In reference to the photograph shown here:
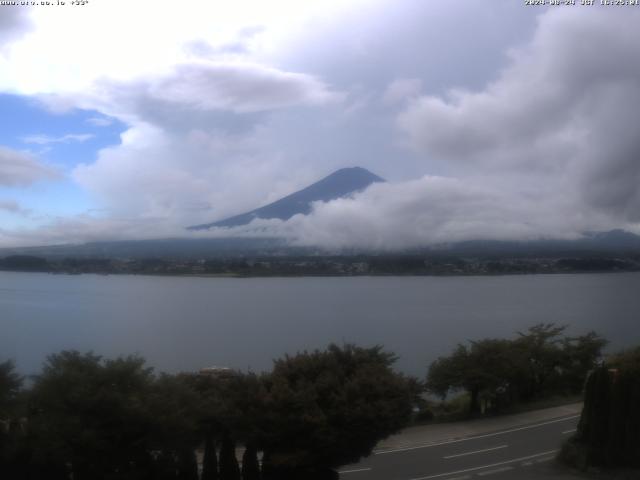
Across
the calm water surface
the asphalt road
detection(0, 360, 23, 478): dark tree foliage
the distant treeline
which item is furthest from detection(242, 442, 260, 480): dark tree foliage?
the distant treeline

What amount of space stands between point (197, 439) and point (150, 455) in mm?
756

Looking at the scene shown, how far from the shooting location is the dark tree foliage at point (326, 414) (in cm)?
1085

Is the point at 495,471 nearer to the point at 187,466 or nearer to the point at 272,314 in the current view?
the point at 187,466

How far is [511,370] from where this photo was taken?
20.0 meters

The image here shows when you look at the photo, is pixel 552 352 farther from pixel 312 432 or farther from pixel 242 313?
pixel 242 313

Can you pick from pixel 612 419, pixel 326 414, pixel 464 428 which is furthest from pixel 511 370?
pixel 326 414

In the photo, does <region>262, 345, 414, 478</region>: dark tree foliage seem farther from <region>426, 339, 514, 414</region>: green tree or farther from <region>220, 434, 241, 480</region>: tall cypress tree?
<region>426, 339, 514, 414</region>: green tree

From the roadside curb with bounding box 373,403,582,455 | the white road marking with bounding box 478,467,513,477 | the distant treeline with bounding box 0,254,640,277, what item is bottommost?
the roadside curb with bounding box 373,403,582,455

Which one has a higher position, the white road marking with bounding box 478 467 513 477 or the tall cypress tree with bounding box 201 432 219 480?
the tall cypress tree with bounding box 201 432 219 480

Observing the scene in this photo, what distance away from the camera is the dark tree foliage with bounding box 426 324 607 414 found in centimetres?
1983

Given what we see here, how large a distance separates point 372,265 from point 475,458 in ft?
217

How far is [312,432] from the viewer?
1086 centimetres

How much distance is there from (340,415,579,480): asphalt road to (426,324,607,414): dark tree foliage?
114 inches

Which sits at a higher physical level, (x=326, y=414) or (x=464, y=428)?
(x=326, y=414)
